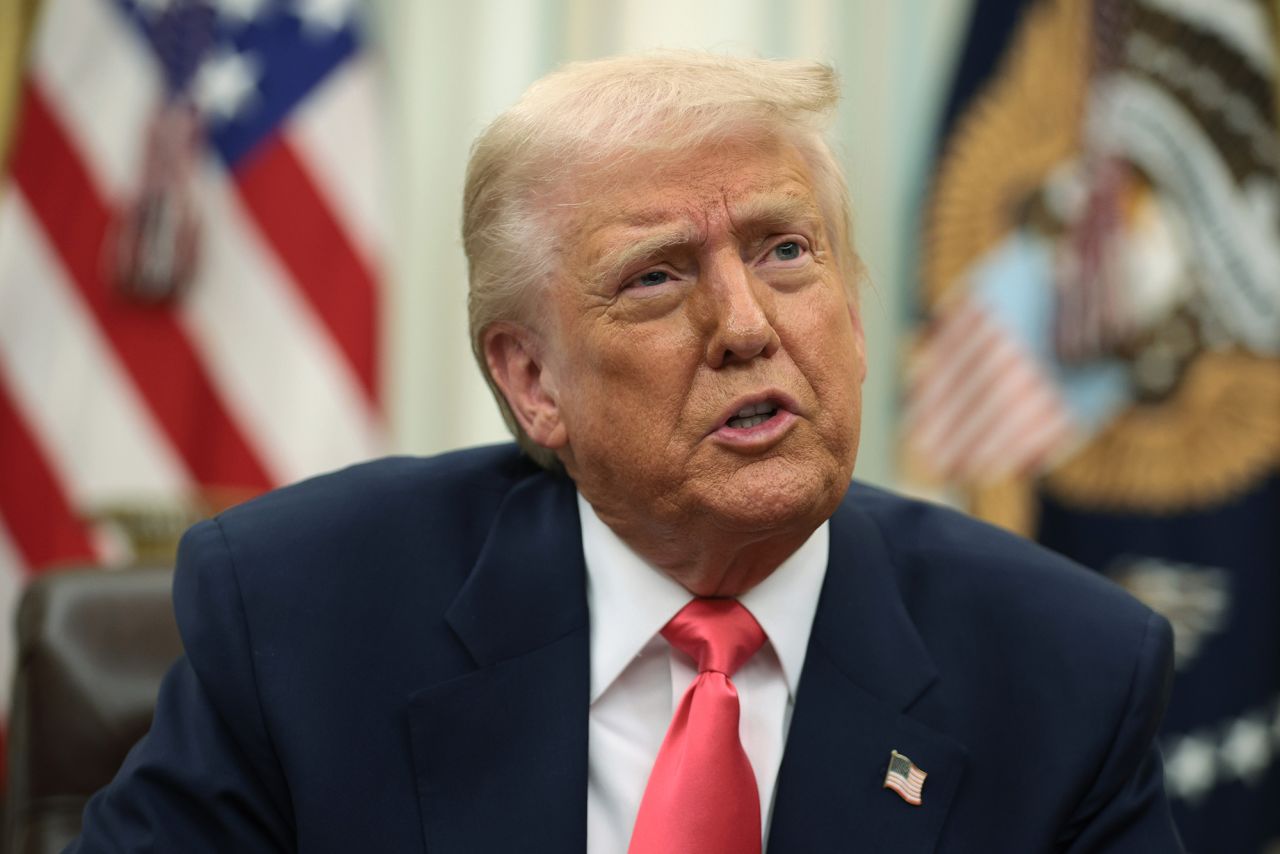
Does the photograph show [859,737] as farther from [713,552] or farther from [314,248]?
[314,248]

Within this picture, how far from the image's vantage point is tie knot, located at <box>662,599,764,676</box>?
1617 mm

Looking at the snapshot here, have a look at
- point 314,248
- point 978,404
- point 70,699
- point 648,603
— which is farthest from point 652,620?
point 314,248

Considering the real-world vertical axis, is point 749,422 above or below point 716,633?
above

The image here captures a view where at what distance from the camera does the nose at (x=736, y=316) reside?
1.50 m

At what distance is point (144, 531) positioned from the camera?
2.40 metres

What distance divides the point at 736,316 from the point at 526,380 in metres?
0.34

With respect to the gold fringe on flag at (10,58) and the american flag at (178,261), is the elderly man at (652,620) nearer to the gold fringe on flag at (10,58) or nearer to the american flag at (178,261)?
the american flag at (178,261)

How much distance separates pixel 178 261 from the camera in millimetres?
3330

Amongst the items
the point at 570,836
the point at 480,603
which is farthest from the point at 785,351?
the point at 570,836

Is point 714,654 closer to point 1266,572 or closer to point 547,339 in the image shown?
point 547,339

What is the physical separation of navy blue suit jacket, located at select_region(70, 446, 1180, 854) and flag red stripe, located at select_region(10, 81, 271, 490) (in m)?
1.80

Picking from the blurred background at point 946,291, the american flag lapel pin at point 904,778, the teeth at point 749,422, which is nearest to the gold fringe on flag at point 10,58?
the blurred background at point 946,291

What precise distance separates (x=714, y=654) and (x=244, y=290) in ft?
7.15

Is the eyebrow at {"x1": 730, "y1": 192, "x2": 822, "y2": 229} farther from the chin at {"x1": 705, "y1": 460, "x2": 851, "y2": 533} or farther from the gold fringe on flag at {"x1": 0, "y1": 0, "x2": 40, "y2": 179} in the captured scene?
the gold fringe on flag at {"x1": 0, "y1": 0, "x2": 40, "y2": 179}
